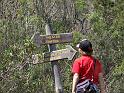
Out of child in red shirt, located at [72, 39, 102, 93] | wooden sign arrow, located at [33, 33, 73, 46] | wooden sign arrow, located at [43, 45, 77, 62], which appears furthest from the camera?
wooden sign arrow, located at [43, 45, 77, 62]

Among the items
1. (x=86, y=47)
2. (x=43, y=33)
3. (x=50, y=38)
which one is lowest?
(x=43, y=33)

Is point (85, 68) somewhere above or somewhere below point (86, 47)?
below

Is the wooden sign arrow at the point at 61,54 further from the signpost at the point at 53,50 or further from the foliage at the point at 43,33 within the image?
the foliage at the point at 43,33

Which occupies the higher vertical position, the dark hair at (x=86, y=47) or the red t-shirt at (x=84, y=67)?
the dark hair at (x=86, y=47)

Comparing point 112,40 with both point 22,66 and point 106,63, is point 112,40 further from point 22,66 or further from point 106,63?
point 22,66

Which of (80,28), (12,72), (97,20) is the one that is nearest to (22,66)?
(12,72)

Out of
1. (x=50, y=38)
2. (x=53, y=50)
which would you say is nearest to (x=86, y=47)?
(x=50, y=38)

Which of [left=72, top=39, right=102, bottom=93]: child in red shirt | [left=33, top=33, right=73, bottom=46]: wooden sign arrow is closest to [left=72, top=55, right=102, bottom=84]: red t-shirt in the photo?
[left=72, top=39, right=102, bottom=93]: child in red shirt

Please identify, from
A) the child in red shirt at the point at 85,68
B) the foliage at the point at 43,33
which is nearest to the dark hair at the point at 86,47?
the child in red shirt at the point at 85,68

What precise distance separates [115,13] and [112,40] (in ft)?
2.44

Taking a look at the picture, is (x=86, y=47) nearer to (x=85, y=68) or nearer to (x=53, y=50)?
(x=85, y=68)

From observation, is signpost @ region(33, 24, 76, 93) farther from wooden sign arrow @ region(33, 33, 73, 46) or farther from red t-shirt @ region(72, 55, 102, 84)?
red t-shirt @ region(72, 55, 102, 84)

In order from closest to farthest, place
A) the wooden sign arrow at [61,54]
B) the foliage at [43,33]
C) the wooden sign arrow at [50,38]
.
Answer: the wooden sign arrow at [50,38] → the wooden sign arrow at [61,54] → the foliage at [43,33]

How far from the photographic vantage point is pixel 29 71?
9578 millimetres
